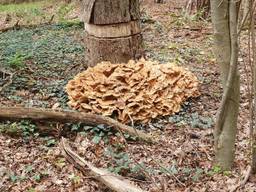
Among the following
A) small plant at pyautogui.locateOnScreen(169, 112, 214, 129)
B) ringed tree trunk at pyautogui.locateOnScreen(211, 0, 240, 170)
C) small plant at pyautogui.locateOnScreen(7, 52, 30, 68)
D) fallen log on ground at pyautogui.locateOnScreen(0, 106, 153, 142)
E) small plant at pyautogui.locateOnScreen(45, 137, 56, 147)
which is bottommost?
small plant at pyautogui.locateOnScreen(45, 137, 56, 147)

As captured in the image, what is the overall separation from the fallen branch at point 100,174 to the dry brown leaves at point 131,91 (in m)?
0.78

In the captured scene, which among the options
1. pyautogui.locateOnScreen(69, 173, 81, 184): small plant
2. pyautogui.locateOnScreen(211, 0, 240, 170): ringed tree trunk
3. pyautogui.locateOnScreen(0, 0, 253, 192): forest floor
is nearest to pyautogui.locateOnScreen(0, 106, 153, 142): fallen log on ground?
pyautogui.locateOnScreen(0, 0, 253, 192): forest floor

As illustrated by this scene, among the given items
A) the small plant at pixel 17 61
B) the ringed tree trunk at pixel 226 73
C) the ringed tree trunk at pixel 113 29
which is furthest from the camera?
the small plant at pixel 17 61

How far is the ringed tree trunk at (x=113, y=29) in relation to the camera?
5.52 metres

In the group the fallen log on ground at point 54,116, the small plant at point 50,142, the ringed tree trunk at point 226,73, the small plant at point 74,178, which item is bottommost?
the small plant at point 74,178

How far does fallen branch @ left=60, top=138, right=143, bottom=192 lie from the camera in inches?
137

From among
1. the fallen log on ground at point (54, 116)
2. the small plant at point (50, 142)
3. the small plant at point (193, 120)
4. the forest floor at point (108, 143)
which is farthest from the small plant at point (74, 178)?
the small plant at point (193, 120)

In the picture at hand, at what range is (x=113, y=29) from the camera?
18.2 ft

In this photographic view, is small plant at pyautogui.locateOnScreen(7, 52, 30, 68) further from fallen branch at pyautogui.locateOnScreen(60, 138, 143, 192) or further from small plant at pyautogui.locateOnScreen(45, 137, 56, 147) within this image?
fallen branch at pyautogui.locateOnScreen(60, 138, 143, 192)

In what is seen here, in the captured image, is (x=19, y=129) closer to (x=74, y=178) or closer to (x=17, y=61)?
(x=74, y=178)

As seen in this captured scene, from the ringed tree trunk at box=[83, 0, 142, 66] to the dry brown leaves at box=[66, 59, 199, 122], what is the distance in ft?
1.50

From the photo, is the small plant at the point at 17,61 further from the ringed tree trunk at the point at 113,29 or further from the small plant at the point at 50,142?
the small plant at the point at 50,142

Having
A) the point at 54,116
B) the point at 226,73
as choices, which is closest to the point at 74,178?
the point at 54,116

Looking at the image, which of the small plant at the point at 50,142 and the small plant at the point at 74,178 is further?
the small plant at the point at 50,142
